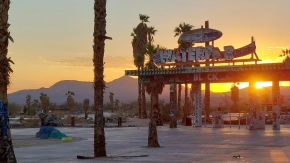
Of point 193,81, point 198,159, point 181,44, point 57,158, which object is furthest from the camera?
point 181,44

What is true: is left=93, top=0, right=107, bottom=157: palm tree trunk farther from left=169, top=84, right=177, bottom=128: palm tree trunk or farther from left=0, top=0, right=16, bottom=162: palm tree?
left=169, top=84, right=177, bottom=128: palm tree trunk

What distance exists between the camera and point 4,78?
1389 cm

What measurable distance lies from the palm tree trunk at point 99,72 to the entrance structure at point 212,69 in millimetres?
19393

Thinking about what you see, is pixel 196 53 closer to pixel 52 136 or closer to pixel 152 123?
pixel 52 136

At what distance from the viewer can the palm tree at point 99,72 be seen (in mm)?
22375

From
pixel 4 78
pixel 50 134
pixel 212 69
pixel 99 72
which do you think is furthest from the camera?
pixel 212 69

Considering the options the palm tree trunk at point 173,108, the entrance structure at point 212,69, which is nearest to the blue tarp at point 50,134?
the entrance structure at point 212,69

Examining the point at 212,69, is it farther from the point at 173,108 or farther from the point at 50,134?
the point at 50,134

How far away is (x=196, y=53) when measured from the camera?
154 ft

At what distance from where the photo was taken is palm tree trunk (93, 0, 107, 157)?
73.4 feet

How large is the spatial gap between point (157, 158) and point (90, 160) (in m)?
2.58

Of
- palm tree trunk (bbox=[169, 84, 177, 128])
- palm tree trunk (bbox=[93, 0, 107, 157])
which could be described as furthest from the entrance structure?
palm tree trunk (bbox=[93, 0, 107, 157])

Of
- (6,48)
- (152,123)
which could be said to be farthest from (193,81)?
(6,48)

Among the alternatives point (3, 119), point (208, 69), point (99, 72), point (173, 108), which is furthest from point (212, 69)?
point (3, 119)
